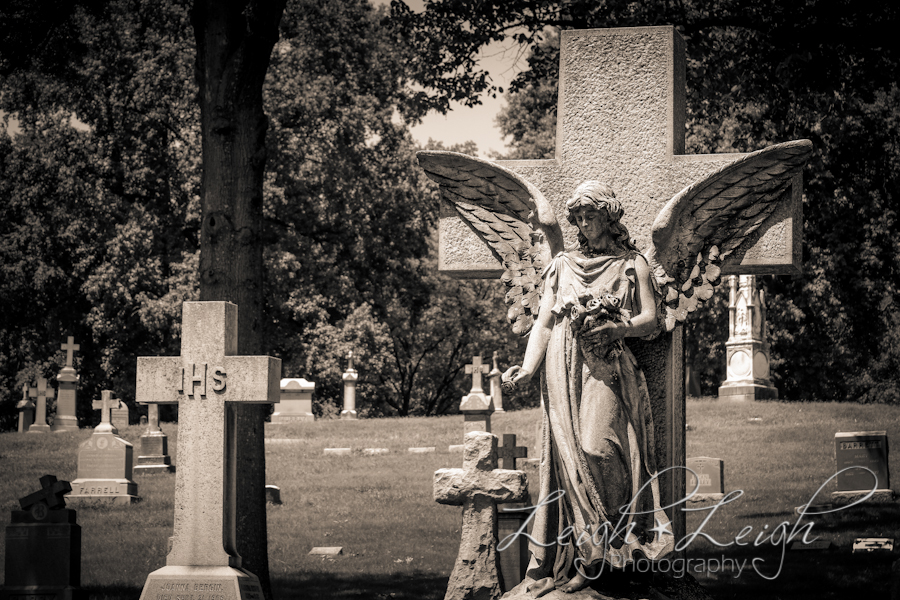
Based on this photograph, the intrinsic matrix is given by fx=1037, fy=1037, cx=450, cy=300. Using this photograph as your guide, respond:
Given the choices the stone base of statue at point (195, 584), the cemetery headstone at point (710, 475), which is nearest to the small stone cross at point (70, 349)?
the cemetery headstone at point (710, 475)

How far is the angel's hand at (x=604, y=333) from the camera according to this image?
5293mm

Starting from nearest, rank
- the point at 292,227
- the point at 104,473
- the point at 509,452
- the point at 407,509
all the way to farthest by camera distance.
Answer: the point at 509,452 → the point at 407,509 → the point at 104,473 → the point at 292,227

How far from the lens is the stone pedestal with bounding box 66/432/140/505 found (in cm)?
1681

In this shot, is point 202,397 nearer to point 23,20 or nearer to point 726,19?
point 23,20

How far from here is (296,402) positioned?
2719cm

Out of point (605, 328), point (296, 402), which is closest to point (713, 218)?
point (605, 328)

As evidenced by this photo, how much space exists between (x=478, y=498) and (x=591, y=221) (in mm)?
2170

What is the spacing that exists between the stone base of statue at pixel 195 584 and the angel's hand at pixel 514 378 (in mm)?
1998

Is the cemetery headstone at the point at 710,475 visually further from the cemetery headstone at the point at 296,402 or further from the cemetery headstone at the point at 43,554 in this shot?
the cemetery headstone at the point at 296,402

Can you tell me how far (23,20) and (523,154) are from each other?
2556cm

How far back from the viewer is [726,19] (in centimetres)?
1174

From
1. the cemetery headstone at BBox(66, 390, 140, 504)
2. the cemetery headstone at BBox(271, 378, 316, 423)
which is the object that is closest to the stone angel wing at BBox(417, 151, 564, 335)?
the cemetery headstone at BBox(66, 390, 140, 504)

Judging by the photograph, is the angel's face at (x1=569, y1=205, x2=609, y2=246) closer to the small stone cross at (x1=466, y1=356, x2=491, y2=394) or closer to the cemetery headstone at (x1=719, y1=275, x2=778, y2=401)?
the small stone cross at (x1=466, y1=356, x2=491, y2=394)

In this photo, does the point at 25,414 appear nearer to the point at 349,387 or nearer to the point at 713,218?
the point at 349,387
